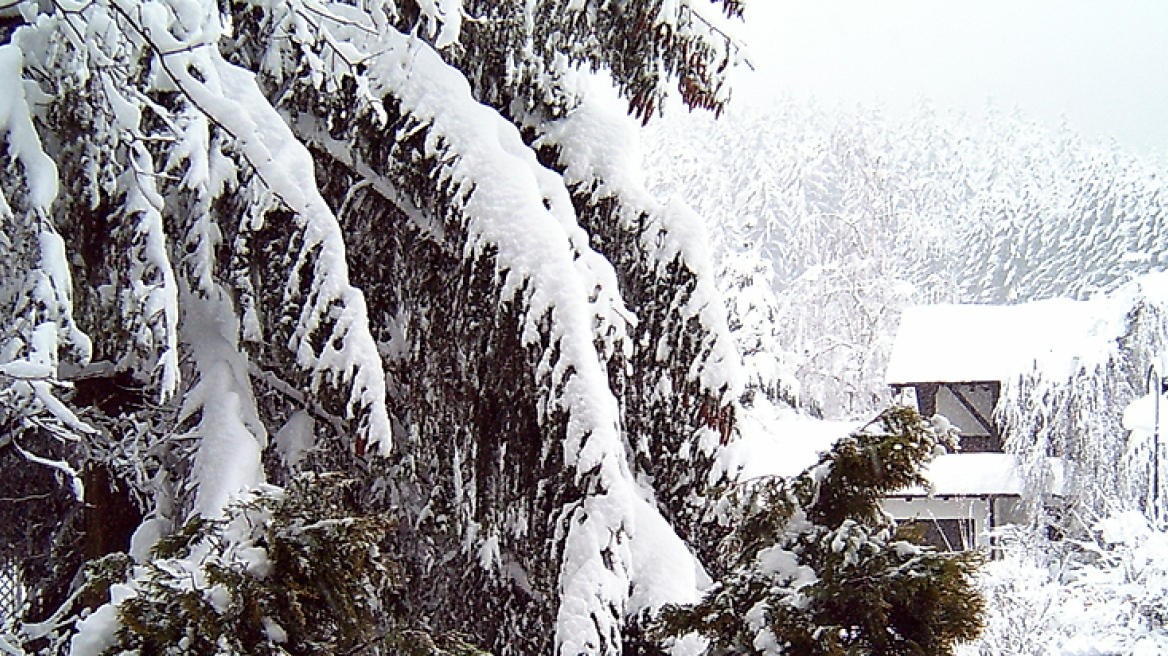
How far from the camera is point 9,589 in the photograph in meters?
3.79

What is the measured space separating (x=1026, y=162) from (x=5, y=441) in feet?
165

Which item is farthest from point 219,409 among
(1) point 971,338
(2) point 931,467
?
(1) point 971,338

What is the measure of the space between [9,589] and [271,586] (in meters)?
2.81

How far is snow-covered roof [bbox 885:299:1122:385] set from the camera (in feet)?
54.7

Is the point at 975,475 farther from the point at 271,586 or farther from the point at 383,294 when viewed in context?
the point at 271,586

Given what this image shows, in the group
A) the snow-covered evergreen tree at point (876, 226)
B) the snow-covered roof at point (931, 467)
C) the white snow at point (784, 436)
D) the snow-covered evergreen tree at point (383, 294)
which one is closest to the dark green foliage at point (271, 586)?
the snow-covered evergreen tree at point (383, 294)

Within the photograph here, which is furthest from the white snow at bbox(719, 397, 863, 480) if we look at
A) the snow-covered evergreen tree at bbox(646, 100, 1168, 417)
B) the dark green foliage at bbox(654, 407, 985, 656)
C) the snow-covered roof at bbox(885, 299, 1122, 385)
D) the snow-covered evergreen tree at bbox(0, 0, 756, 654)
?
the dark green foliage at bbox(654, 407, 985, 656)

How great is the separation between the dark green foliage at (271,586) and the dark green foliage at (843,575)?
1.77 ft

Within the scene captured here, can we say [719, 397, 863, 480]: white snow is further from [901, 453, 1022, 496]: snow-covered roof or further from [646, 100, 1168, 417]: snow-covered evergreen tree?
[901, 453, 1022, 496]: snow-covered roof

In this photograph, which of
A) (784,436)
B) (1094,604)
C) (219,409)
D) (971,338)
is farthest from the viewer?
(784,436)

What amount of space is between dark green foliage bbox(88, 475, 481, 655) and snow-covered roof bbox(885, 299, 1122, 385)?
12.9 meters

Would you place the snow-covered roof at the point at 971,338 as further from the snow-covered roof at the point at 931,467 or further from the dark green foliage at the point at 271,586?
the dark green foliage at the point at 271,586

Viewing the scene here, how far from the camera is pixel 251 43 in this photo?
276cm

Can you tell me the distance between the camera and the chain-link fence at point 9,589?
356 cm
